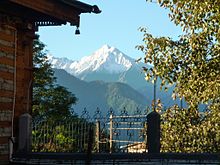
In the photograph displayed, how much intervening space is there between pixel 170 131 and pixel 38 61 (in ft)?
54.7

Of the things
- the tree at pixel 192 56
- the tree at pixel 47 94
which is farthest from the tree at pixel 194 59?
the tree at pixel 47 94

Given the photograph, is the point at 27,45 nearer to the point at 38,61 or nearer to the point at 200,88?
the point at 200,88

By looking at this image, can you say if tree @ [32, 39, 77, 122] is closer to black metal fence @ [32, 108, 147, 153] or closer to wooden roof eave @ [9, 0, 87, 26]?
black metal fence @ [32, 108, 147, 153]

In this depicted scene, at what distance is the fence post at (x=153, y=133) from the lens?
11.6 m

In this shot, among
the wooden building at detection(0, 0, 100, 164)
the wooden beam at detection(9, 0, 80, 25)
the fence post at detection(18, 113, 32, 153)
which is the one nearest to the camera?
the wooden beam at detection(9, 0, 80, 25)

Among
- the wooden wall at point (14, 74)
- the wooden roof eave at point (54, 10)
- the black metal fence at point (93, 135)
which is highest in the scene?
the wooden roof eave at point (54, 10)

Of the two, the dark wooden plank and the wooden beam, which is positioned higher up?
the wooden beam

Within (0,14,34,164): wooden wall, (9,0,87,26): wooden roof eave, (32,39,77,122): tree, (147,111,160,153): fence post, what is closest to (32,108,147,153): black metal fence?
(147,111,160,153): fence post

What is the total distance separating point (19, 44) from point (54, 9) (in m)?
1.40

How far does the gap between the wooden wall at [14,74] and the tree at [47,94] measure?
17.7m

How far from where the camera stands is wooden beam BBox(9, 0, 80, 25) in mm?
10514

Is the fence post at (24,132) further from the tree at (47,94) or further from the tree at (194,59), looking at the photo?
the tree at (47,94)

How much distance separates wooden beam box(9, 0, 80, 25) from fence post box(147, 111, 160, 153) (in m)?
3.56

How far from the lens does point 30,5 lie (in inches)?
413
